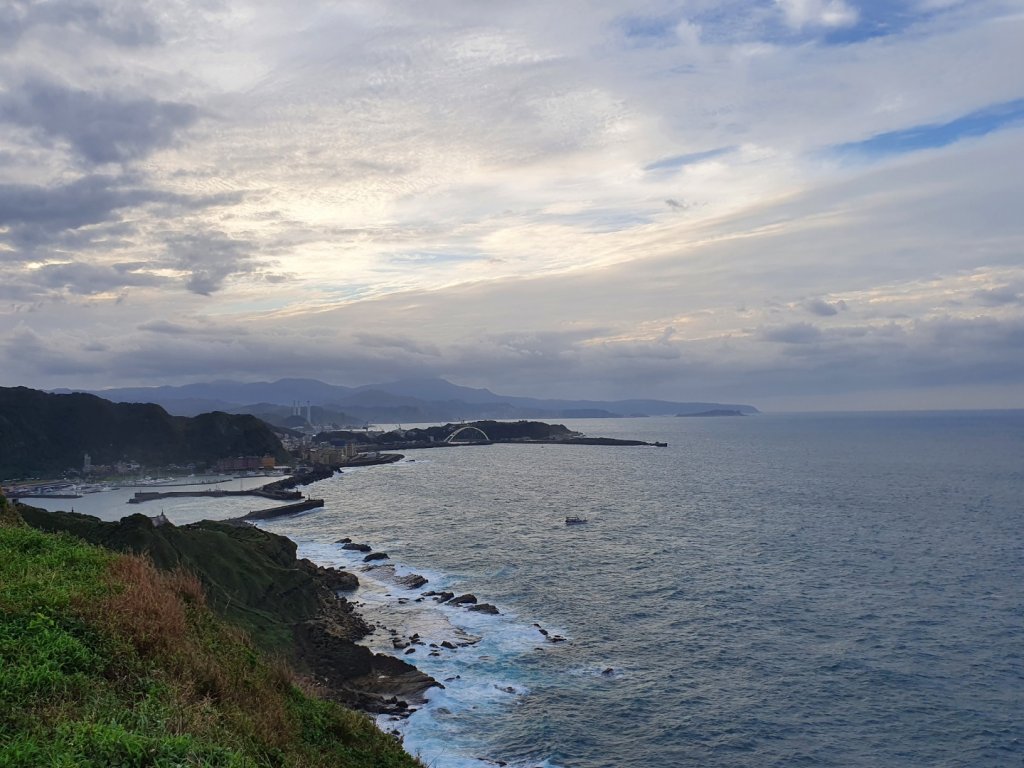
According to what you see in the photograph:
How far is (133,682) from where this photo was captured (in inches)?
432

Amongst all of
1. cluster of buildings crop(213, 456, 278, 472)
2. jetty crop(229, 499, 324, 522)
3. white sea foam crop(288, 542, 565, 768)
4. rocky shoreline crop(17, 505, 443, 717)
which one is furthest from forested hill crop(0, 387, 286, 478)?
white sea foam crop(288, 542, 565, 768)

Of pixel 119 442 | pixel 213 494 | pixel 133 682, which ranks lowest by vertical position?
pixel 213 494

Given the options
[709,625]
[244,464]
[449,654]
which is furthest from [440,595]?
[244,464]

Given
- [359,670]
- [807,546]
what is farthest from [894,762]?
[807,546]

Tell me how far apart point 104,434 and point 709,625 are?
167047 millimetres

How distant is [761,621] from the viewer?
1747 inches

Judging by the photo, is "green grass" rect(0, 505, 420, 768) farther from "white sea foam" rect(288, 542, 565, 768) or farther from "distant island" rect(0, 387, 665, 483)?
"distant island" rect(0, 387, 665, 483)

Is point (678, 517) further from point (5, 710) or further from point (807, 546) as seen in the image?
point (5, 710)

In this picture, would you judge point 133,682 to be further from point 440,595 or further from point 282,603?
point 440,595

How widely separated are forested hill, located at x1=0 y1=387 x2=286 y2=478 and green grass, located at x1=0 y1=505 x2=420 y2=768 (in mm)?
158921

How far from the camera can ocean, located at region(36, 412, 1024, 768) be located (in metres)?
29.7

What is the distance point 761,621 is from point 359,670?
26204 mm

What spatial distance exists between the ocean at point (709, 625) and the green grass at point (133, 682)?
49.3 feet

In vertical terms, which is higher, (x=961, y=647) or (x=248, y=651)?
(x=248, y=651)
